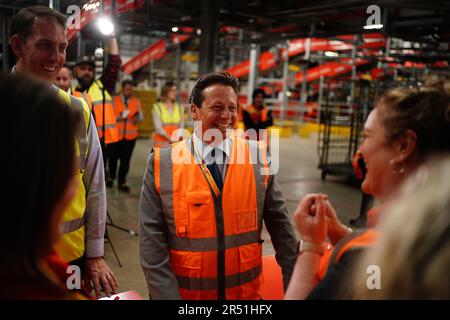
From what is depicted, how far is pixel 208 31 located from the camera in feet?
15.7

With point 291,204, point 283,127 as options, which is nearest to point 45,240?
point 291,204

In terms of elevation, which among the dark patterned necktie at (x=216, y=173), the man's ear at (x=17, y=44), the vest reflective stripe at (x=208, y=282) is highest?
the man's ear at (x=17, y=44)

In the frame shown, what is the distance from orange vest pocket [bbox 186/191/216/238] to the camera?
1.61 meters

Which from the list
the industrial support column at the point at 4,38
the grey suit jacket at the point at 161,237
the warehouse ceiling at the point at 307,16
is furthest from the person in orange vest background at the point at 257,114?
the grey suit jacket at the point at 161,237

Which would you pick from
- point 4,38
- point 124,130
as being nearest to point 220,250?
point 4,38

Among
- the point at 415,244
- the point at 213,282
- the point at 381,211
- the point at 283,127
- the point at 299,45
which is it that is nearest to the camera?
the point at 415,244

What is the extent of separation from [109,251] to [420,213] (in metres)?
3.86

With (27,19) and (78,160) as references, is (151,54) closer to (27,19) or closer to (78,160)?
(27,19)

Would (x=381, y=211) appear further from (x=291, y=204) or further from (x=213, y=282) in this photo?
(x=291, y=204)

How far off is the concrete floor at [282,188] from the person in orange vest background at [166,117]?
0.93 meters

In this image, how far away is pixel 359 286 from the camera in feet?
2.93

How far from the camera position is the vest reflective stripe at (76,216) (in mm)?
1752

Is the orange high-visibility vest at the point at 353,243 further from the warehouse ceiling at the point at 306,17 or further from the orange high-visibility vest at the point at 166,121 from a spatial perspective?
the orange high-visibility vest at the point at 166,121

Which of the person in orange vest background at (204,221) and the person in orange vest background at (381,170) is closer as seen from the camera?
the person in orange vest background at (381,170)
